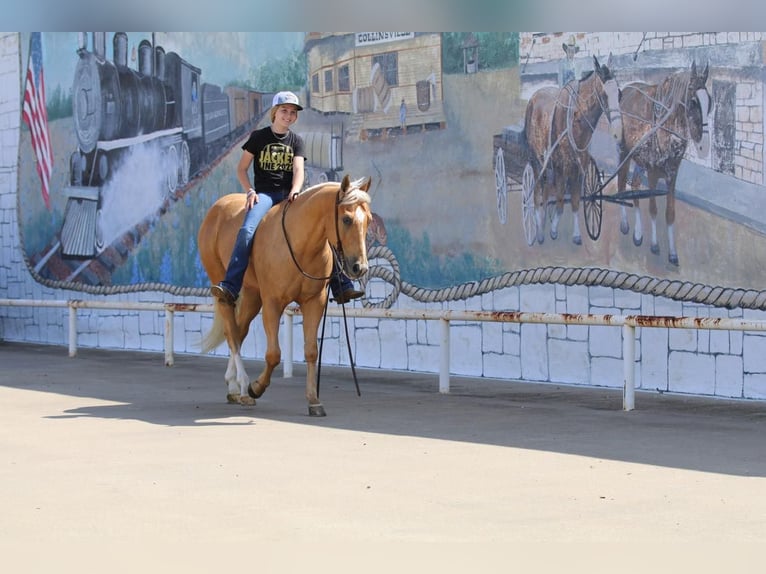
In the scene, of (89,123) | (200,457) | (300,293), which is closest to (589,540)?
(200,457)

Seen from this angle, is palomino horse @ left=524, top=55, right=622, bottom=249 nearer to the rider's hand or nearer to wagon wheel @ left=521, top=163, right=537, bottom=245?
wagon wheel @ left=521, top=163, right=537, bottom=245

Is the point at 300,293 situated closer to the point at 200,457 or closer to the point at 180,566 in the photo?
the point at 200,457

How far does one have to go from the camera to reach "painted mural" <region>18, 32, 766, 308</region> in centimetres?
1125

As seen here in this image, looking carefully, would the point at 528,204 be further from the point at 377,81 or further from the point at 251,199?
the point at 251,199

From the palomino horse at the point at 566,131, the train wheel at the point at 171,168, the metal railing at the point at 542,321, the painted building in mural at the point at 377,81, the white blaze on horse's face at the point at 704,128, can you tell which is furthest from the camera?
the train wheel at the point at 171,168

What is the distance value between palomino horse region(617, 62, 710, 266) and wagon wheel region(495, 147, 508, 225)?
4.95ft

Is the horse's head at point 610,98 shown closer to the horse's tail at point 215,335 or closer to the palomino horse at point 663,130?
the palomino horse at point 663,130

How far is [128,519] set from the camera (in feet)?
17.4

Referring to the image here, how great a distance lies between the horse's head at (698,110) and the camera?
11.3m

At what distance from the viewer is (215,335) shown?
1123 cm

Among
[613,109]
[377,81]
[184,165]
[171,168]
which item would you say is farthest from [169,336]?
[613,109]

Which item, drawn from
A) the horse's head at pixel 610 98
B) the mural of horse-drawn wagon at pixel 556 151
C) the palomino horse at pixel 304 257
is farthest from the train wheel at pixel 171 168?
the horse's head at pixel 610 98

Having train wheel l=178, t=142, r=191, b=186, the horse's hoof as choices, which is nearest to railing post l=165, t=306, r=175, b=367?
train wheel l=178, t=142, r=191, b=186

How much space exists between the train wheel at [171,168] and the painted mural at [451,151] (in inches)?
1.1
